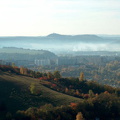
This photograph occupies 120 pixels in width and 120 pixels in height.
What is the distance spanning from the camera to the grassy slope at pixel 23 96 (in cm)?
3661

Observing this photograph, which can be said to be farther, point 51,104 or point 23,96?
point 23,96

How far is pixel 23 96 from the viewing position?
130ft

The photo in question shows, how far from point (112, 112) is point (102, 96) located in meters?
5.14

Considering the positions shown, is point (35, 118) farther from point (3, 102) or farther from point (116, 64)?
point (116, 64)

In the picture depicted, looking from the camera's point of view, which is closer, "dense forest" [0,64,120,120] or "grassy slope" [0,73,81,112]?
"dense forest" [0,64,120,120]

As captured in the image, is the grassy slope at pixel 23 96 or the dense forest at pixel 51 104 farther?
the grassy slope at pixel 23 96

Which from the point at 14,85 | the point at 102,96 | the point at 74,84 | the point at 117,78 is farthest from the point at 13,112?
the point at 117,78

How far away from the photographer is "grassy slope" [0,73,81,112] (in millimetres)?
36606

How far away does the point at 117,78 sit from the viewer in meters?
103

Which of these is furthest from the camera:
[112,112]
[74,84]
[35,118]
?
[74,84]

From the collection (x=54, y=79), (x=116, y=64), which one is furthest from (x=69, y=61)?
(x=54, y=79)

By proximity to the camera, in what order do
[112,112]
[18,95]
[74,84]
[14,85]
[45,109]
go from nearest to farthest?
[45,109] → [112,112] → [18,95] → [14,85] → [74,84]

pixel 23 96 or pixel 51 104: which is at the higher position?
pixel 23 96

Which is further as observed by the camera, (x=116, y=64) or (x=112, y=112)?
(x=116, y=64)
